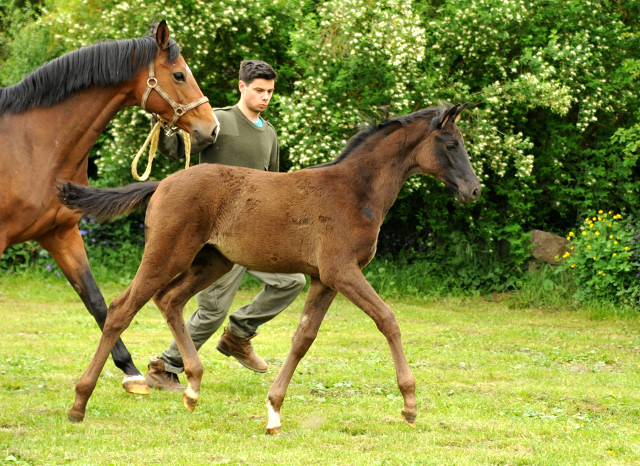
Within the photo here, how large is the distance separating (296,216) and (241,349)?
1.96m

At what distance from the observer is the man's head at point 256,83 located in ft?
19.2

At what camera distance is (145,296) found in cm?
502

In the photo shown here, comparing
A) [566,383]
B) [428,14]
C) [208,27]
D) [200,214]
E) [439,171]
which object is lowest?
[566,383]

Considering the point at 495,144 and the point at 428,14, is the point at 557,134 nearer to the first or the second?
the point at 495,144

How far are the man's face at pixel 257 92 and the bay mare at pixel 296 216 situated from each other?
1.06 metres

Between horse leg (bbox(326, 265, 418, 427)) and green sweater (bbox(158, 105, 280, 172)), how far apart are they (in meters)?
1.63

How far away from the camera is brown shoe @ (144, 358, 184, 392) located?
6215 millimetres

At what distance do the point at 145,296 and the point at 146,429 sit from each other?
0.80 meters

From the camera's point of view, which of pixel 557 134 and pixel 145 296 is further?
pixel 557 134

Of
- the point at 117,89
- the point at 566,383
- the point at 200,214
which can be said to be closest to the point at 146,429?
the point at 200,214

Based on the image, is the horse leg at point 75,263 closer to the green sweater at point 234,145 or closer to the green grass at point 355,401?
the green grass at point 355,401

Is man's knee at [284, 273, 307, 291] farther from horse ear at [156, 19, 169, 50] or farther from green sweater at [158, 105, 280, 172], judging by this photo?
horse ear at [156, 19, 169, 50]

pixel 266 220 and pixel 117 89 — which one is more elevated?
pixel 117 89

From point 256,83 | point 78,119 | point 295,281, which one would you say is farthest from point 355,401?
point 78,119
